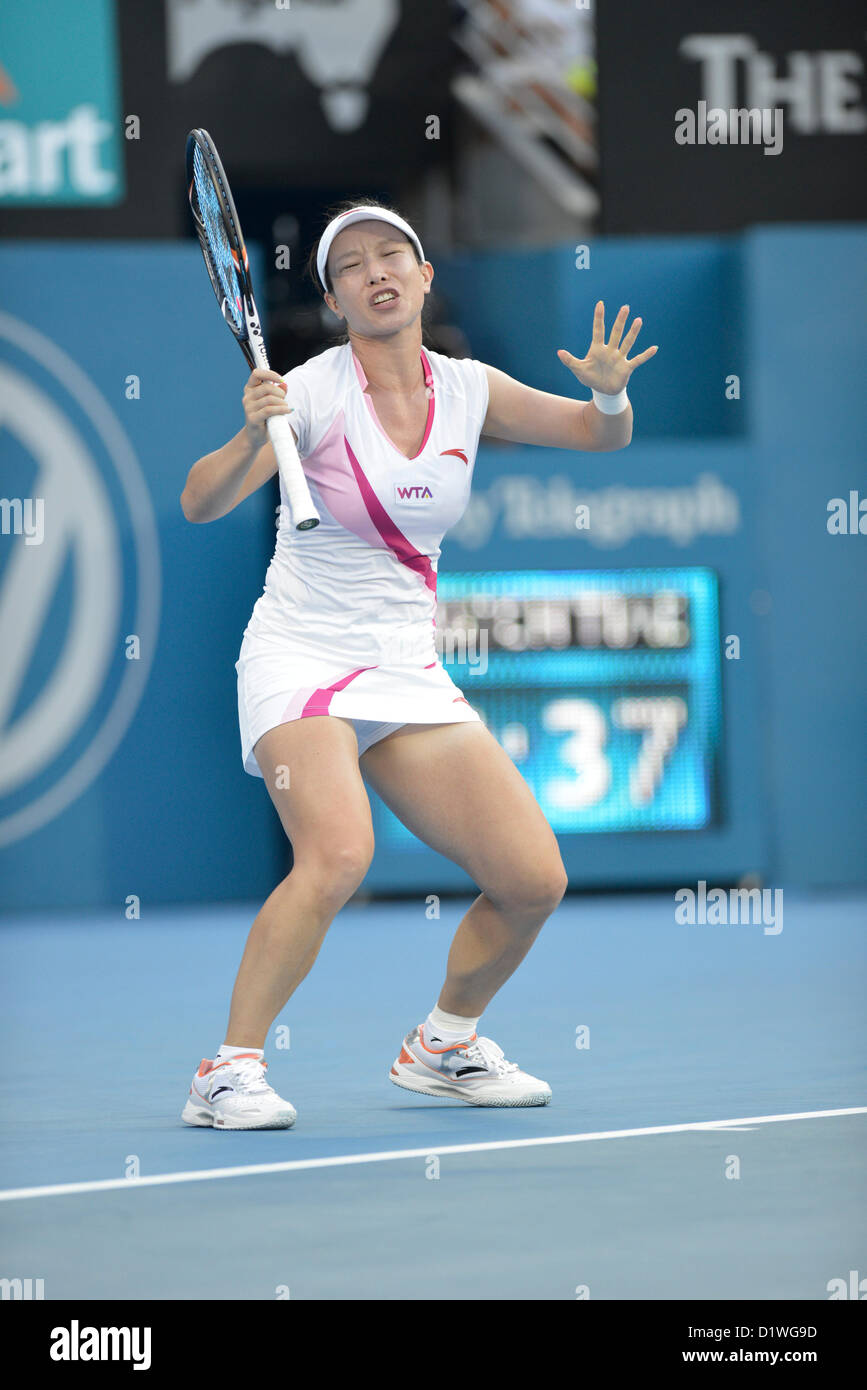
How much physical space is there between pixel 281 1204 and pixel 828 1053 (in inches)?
78.9

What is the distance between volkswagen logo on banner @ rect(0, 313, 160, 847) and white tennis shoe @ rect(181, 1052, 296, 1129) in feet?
17.2

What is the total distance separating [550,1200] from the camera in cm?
344

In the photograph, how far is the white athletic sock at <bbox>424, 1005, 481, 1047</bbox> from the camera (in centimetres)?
448

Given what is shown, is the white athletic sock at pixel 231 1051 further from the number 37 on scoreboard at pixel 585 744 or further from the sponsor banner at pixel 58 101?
the sponsor banner at pixel 58 101

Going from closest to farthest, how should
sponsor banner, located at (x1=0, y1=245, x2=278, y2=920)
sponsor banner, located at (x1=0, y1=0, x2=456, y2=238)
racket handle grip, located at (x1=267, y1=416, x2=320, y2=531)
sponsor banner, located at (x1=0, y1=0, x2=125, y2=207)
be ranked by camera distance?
racket handle grip, located at (x1=267, y1=416, x2=320, y2=531), sponsor banner, located at (x1=0, y1=245, x2=278, y2=920), sponsor banner, located at (x1=0, y1=0, x2=125, y2=207), sponsor banner, located at (x1=0, y1=0, x2=456, y2=238)

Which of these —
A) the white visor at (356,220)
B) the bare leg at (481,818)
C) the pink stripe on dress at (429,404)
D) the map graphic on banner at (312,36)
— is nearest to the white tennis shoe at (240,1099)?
the bare leg at (481,818)

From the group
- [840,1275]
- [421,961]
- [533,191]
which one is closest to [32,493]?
[421,961]

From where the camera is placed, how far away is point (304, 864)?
410cm

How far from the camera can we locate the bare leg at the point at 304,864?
13.4ft

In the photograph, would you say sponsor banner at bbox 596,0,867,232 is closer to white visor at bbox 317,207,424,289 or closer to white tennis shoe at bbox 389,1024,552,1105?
white visor at bbox 317,207,424,289

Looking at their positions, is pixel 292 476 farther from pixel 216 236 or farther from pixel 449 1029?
pixel 449 1029

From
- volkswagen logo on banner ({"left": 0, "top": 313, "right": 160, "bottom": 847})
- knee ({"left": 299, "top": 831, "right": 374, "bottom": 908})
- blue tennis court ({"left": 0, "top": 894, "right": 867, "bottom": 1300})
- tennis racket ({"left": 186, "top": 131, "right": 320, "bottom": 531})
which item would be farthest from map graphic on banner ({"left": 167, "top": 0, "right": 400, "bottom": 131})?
knee ({"left": 299, "top": 831, "right": 374, "bottom": 908})

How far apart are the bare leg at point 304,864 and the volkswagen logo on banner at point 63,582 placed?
17.3 ft
